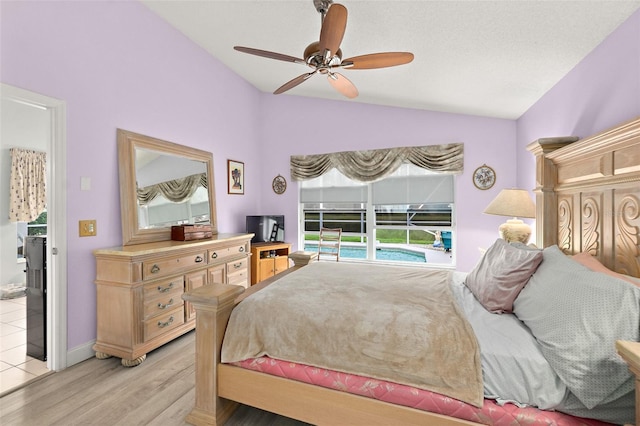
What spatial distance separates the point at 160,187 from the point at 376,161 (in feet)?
9.11

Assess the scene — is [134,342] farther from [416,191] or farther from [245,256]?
[416,191]

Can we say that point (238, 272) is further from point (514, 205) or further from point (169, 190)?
point (514, 205)

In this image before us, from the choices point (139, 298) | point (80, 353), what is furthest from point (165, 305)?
point (80, 353)

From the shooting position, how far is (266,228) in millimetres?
4387

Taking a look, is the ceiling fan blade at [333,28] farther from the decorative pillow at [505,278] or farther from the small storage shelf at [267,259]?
the small storage shelf at [267,259]

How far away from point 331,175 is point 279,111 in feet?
4.57

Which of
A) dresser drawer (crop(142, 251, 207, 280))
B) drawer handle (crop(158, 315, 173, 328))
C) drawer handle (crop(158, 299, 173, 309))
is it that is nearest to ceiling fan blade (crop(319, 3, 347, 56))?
dresser drawer (crop(142, 251, 207, 280))

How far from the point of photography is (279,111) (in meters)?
4.73

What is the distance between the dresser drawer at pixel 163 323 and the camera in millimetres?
2324

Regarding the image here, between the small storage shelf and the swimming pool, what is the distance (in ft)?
1.73

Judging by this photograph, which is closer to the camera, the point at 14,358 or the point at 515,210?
the point at 14,358

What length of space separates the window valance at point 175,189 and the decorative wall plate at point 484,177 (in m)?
3.52

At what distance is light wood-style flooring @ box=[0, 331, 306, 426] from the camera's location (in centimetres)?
165

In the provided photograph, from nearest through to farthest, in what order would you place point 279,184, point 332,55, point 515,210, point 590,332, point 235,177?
point 590,332, point 332,55, point 515,210, point 235,177, point 279,184
